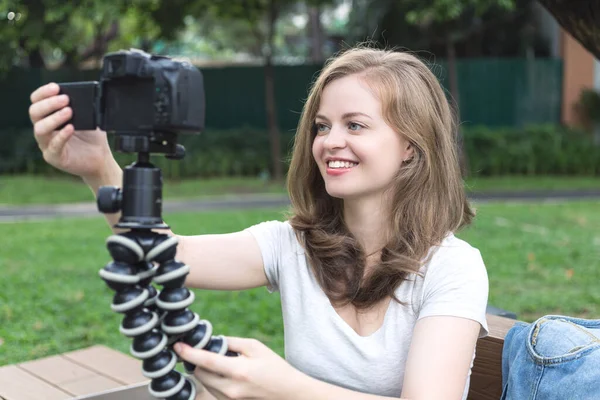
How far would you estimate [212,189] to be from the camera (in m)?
14.4

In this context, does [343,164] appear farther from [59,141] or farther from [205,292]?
[205,292]

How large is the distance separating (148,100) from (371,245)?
0.91 m

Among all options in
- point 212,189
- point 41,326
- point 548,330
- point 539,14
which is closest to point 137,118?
point 548,330

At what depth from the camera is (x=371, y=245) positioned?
2.04 metres

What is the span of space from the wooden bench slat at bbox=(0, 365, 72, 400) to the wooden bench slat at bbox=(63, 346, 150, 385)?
213 millimetres

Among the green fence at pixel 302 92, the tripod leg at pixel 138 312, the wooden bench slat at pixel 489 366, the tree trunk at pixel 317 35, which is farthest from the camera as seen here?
the tree trunk at pixel 317 35

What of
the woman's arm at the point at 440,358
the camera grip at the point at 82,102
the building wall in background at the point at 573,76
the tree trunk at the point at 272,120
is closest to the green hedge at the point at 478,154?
the tree trunk at the point at 272,120

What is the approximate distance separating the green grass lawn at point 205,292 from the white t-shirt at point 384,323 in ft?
4.70

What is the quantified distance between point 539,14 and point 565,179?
16.4ft

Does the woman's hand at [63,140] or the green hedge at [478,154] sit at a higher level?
the woman's hand at [63,140]

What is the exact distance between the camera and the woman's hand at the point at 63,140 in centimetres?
146

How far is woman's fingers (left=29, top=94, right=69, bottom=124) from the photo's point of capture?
1452 mm

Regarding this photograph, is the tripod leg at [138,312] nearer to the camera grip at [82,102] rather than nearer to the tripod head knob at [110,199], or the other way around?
the tripod head knob at [110,199]

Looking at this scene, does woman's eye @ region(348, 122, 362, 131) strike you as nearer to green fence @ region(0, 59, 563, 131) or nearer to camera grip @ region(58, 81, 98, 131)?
camera grip @ region(58, 81, 98, 131)
